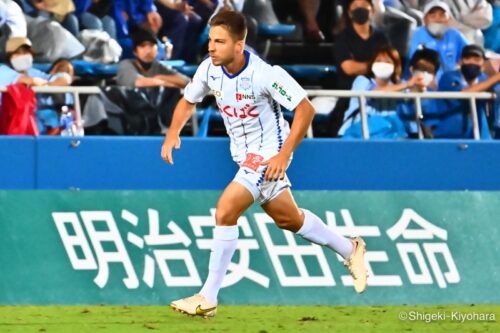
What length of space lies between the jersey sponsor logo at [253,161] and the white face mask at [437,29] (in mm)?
5970

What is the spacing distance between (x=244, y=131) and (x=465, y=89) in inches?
226

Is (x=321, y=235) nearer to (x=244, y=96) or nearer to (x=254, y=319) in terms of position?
(x=254, y=319)

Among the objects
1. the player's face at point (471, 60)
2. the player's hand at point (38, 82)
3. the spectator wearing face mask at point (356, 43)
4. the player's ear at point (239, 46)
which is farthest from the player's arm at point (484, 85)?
the player's ear at point (239, 46)

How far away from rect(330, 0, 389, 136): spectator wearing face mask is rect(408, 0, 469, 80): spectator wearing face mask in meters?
0.47

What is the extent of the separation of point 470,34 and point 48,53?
4.70 metres

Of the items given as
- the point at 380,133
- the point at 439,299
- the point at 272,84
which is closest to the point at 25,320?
the point at 272,84

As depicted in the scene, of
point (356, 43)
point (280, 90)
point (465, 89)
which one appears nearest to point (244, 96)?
point (280, 90)

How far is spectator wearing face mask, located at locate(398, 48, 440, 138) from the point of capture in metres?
12.5

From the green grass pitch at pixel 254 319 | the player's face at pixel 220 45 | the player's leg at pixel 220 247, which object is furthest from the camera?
the player's leg at pixel 220 247

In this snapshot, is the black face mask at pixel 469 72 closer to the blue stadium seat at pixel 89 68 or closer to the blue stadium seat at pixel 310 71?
the blue stadium seat at pixel 310 71

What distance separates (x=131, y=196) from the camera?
9234mm

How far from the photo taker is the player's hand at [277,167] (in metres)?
7.46

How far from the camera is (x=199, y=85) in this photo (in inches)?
318

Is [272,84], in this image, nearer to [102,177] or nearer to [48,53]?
[102,177]
